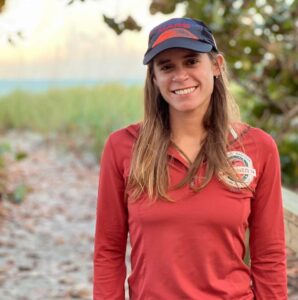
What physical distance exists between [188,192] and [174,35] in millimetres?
396

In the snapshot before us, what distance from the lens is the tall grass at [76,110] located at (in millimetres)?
10664

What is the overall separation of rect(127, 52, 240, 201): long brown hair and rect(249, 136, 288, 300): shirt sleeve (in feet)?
0.32

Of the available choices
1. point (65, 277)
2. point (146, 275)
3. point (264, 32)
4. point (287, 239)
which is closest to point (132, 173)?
point (146, 275)

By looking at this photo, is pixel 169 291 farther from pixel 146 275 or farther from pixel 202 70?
pixel 202 70

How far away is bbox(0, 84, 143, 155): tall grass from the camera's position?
10664 mm

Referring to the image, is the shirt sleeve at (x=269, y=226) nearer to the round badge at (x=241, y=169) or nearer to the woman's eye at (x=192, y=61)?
the round badge at (x=241, y=169)

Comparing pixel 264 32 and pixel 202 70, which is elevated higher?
pixel 264 32

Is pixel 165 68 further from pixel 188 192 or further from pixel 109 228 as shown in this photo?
pixel 109 228

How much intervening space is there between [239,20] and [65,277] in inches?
76.7

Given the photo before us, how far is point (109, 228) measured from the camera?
6.29 feet

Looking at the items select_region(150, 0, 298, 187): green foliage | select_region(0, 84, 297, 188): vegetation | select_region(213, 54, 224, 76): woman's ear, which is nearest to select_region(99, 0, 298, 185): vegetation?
select_region(150, 0, 298, 187): green foliage

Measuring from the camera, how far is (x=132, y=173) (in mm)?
1844

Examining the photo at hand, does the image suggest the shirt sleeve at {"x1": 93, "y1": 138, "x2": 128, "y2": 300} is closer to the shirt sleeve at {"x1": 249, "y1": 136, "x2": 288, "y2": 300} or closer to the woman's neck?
the woman's neck

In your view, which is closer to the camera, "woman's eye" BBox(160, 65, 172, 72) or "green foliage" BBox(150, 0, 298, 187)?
"woman's eye" BBox(160, 65, 172, 72)
